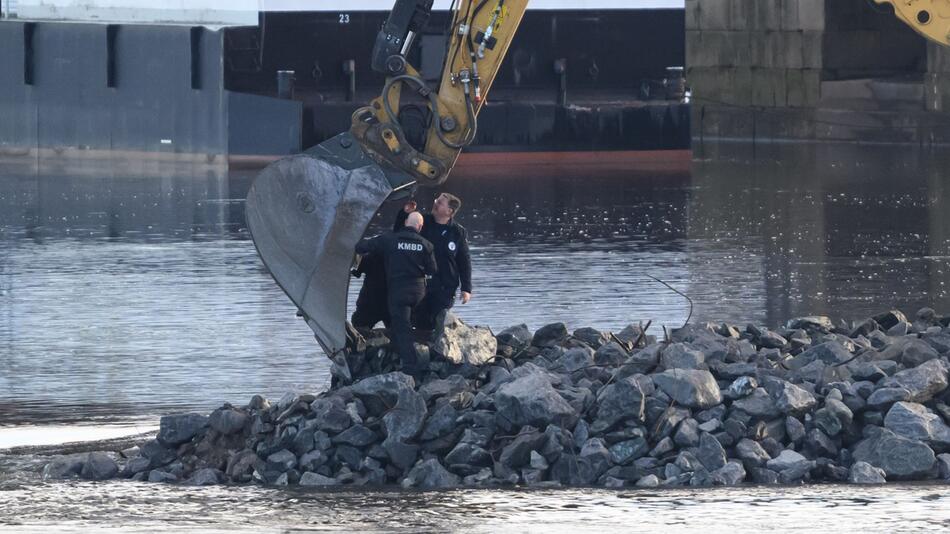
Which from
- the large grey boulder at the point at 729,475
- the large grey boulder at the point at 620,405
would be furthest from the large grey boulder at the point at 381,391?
the large grey boulder at the point at 729,475

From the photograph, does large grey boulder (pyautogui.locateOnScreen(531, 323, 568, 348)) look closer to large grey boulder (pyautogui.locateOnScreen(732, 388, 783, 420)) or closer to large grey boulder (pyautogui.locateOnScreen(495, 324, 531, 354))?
large grey boulder (pyautogui.locateOnScreen(495, 324, 531, 354))

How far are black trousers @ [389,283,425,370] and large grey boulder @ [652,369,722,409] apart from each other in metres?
1.67

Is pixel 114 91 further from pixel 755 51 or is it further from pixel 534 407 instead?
pixel 534 407

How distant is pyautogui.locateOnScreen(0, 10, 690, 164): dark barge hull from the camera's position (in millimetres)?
33656

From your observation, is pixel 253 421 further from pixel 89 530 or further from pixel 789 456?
pixel 789 456

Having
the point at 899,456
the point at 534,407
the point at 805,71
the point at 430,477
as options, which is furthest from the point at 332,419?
the point at 805,71

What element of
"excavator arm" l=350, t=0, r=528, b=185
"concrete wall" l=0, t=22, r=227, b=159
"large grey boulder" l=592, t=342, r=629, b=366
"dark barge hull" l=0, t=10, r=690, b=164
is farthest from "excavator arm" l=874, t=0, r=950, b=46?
"concrete wall" l=0, t=22, r=227, b=159

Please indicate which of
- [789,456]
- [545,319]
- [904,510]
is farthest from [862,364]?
[545,319]

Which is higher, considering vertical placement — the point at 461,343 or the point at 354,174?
the point at 354,174

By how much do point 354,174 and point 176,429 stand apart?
2.15 m

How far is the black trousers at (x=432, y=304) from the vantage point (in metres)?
12.6

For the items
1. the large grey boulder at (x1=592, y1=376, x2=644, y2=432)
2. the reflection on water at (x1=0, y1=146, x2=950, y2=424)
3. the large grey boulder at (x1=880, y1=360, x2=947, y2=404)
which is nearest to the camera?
the large grey boulder at (x1=592, y1=376, x2=644, y2=432)

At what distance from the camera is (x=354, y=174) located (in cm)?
1221

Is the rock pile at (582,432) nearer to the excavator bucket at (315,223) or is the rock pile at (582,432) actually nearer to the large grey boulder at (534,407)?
the large grey boulder at (534,407)
